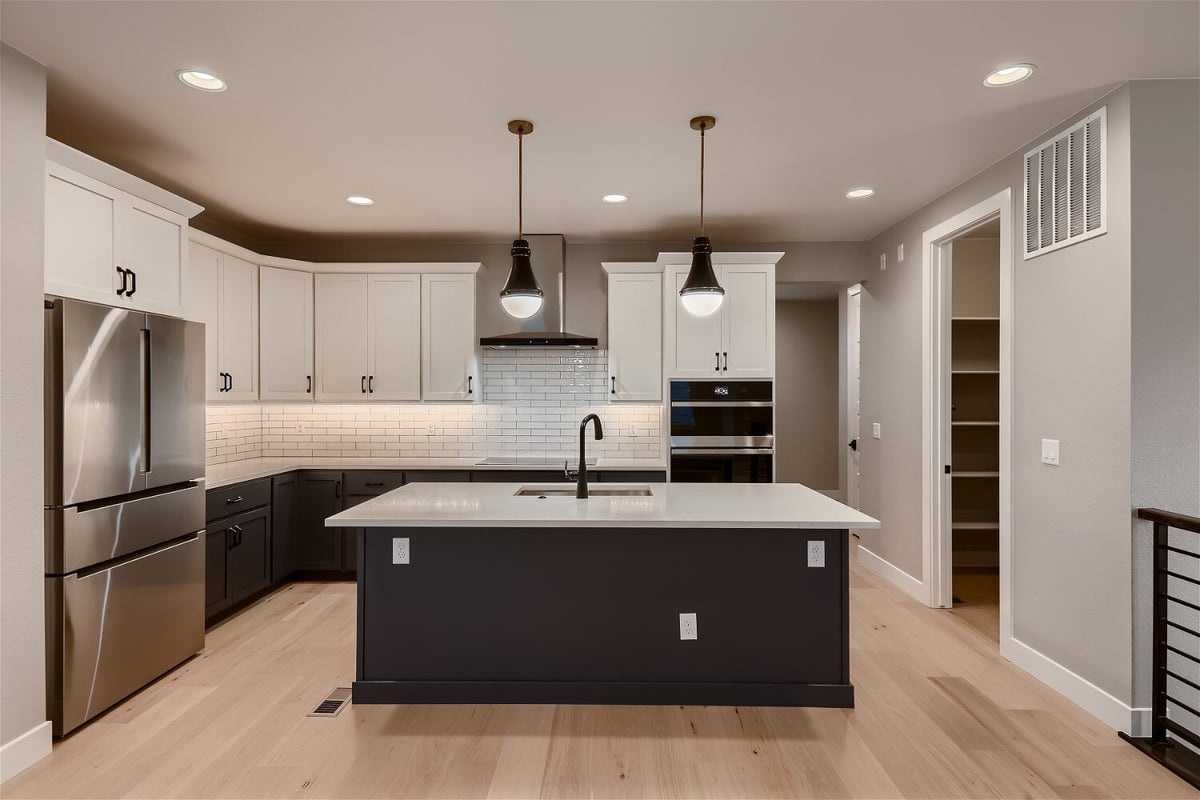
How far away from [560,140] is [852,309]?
12.9 feet

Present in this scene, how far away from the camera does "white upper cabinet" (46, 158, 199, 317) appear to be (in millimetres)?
2613

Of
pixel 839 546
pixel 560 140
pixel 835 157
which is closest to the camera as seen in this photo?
pixel 839 546

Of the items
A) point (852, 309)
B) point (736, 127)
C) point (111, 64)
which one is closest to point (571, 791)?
point (736, 127)

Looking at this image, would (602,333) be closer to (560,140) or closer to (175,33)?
(560,140)

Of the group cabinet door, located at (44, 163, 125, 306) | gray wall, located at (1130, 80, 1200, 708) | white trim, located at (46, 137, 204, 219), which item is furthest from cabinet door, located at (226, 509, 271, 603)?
gray wall, located at (1130, 80, 1200, 708)

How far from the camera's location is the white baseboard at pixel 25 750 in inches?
91.0

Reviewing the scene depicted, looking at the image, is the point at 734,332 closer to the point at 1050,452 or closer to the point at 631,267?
the point at 631,267

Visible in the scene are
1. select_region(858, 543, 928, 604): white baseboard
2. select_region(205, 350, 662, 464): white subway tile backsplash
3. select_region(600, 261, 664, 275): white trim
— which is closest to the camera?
select_region(858, 543, 928, 604): white baseboard

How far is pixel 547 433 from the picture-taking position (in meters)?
5.47

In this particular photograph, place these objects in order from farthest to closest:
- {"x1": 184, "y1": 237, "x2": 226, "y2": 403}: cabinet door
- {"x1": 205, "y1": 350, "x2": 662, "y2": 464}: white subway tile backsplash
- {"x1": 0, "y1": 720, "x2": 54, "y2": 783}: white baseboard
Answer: {"x1": 205, "y1": 350, "x2": 662, "y2": 464}: white subway tile backsplash, {"x1": 184, "y1": 237, "x2": 226, "y2": 403}: cabinet door, {"x1": 0, "y1": 720, "x2": 54, "y2": 783}: white baseboard

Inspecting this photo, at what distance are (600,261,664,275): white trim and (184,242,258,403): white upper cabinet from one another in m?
2.67

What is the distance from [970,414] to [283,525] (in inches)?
213

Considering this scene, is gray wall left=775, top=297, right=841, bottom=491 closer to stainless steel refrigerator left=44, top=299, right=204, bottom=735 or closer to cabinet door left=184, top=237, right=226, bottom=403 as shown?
cabinet door left=184, top=237, right=226, bottom=403

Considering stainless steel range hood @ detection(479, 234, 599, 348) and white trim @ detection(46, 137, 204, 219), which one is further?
stainless steel range hood @ detection(479, 234, 599, 348)
